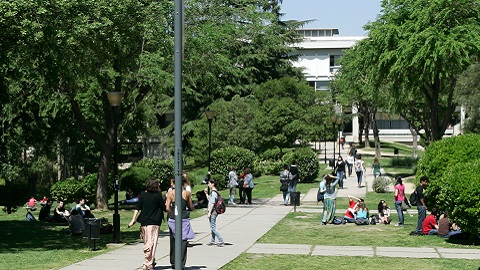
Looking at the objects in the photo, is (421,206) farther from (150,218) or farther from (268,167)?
(268,167)

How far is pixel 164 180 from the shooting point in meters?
40.6

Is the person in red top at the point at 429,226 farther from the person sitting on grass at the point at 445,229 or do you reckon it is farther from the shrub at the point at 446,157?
the shrub at the point at 446,157

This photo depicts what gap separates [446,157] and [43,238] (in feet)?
39.0

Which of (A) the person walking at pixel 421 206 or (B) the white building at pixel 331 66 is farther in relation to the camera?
(B) the white building at pixel 331 66

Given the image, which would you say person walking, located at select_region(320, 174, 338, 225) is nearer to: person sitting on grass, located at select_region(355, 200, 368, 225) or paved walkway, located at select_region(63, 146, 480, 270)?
person sitting on grass, located at select_region(355, 200, 368, 225)

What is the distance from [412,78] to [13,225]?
22.3 metres

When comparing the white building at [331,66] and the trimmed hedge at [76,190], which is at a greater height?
the white building at [331,66]

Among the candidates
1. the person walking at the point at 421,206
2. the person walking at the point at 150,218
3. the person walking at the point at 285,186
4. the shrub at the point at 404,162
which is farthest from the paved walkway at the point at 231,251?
the shrub at the point at 404,162

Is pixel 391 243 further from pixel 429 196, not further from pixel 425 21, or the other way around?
pixel 425 21

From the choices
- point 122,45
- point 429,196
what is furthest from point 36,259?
point 429,196

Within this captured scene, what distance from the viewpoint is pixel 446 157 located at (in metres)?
23.5

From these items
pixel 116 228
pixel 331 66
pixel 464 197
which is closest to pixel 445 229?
pixel 464 197

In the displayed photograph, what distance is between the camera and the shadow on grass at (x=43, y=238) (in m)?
18.5

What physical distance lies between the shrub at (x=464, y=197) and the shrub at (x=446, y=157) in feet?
13.6
